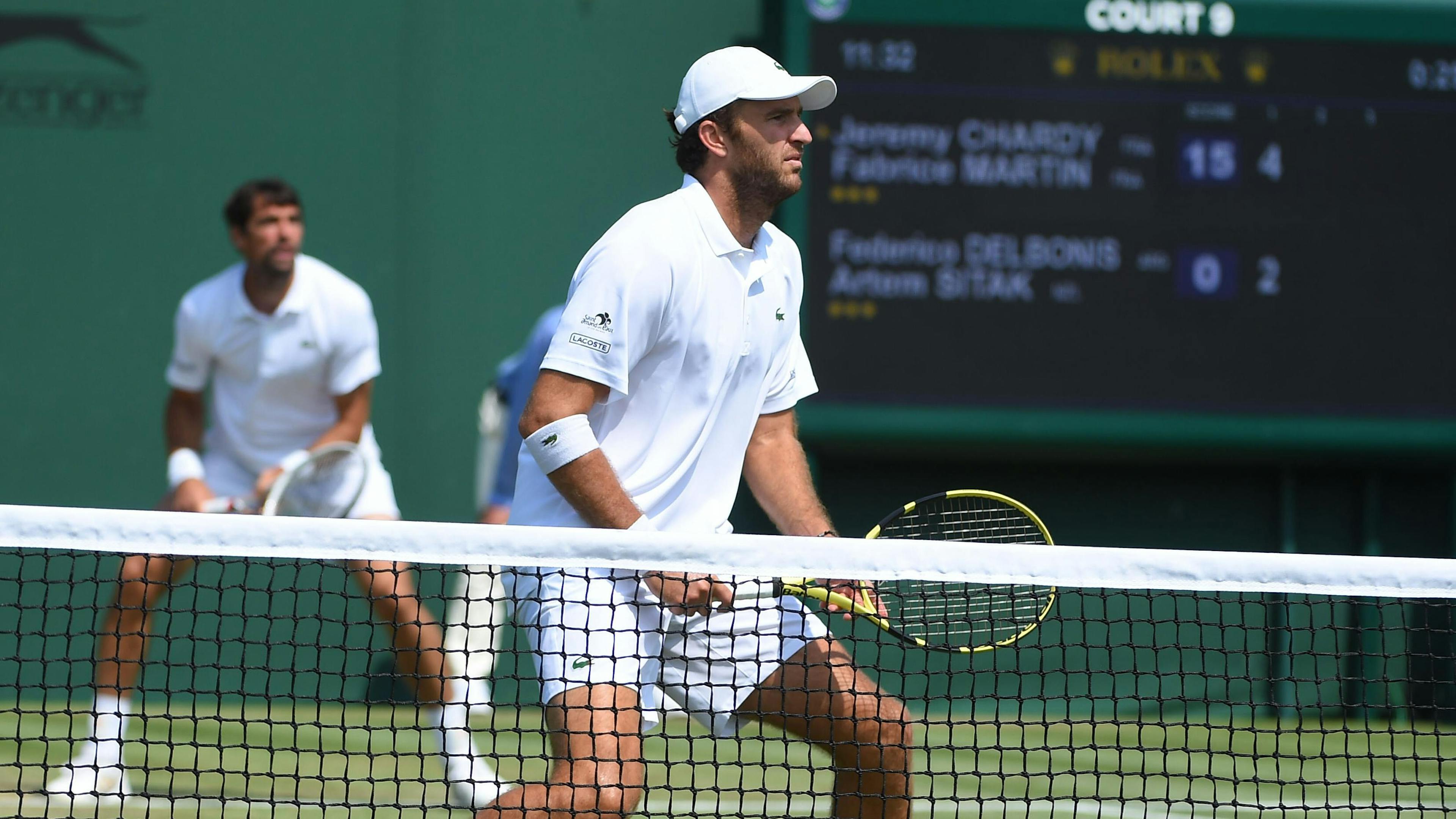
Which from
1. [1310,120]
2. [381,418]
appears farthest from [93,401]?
[1310,120]

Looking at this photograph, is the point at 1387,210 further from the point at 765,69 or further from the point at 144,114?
the point at 144,114

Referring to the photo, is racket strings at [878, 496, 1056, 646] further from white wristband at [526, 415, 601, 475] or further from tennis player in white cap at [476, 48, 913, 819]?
white wristband at [526, 415, 601, 475]

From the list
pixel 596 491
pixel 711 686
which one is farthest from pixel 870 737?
pixel 596 491

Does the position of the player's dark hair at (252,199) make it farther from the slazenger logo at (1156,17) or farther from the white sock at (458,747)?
the slazenger logo at (1156,17)

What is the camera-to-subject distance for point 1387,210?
6.11m

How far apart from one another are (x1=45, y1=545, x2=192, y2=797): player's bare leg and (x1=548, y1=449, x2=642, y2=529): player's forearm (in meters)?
1.58

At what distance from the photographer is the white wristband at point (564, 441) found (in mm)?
2760

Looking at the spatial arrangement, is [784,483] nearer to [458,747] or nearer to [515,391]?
[458,747]

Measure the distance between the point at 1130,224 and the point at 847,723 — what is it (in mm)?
3508

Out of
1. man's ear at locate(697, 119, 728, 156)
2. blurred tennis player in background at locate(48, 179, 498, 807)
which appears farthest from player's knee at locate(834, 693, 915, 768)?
blurred tennis player in background at locate(48, 179, 498, 807)

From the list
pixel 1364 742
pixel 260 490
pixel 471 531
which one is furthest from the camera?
pixel 1364 742

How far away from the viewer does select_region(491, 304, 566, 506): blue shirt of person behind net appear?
5.21 meters

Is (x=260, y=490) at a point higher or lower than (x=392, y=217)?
lower

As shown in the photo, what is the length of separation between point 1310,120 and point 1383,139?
0.26 metres
